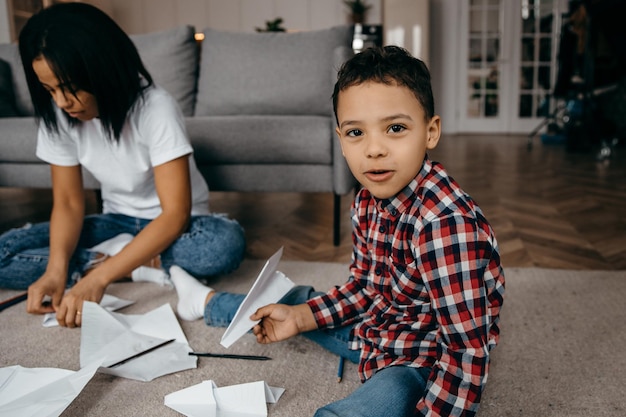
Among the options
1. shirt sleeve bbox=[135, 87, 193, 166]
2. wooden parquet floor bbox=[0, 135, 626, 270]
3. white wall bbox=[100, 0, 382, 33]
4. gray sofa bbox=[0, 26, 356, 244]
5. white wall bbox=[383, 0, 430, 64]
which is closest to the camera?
shirt sleeve bbox=[135, 87, 193, 166]

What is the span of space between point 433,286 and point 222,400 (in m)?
0.35

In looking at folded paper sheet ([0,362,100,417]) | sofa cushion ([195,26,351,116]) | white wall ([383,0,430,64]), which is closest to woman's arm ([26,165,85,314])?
folded paper sheet ([0,362,100,417])

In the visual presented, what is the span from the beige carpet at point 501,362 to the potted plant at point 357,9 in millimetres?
5053

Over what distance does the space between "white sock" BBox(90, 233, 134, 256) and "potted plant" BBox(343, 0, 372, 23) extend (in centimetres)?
508

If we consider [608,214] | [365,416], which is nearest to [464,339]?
[365,416]

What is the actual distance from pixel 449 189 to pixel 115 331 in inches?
25.6

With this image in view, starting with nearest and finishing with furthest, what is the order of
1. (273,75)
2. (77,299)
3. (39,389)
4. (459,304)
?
1. (459,304)
2. (39,389)
3. (77,299)
4. (273,75)

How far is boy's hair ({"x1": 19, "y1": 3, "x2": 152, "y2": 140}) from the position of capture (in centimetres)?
91

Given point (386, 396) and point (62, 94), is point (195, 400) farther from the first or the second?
point (62, 94)

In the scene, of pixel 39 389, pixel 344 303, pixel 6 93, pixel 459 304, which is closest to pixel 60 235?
pixel 39 389

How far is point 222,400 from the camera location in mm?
741

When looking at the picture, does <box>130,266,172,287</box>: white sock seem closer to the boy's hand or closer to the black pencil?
the black pencil

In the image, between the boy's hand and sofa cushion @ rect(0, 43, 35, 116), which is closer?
the boy's hand

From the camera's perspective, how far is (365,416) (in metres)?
0.61
